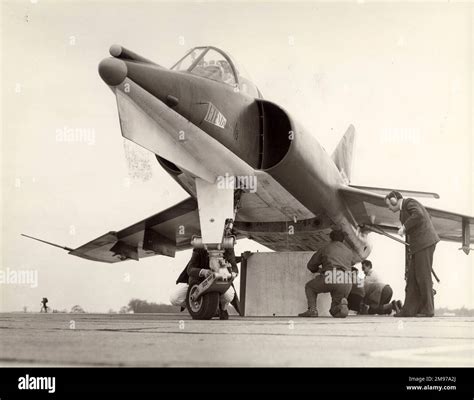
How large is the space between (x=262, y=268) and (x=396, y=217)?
10.8 ft

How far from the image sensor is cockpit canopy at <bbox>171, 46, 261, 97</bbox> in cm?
788

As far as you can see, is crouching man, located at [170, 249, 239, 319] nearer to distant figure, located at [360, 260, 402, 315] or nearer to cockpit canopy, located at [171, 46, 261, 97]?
cockpit canopy, located at [171, 46, 261, 97]

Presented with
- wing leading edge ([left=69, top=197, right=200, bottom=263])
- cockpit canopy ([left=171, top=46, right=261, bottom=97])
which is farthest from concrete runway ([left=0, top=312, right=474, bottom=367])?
wing leading edge ([left=69, top=197, right=200, bottom=263])

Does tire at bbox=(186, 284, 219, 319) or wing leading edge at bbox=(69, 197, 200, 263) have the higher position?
wing leading edge at bbox=(69, 197, 200, 263)

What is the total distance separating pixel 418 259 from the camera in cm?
902

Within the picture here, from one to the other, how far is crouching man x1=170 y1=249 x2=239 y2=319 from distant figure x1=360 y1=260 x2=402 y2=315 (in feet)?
16.0

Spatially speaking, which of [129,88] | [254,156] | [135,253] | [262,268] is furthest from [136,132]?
[135,253]

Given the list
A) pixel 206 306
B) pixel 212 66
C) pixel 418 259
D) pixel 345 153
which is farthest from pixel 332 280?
pixel 345 153

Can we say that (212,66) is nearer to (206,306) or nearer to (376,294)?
(206,306)

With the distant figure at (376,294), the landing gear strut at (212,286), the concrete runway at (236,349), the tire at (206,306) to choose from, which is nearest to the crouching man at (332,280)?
the landing gear strut at (212,286)

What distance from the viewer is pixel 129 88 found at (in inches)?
271

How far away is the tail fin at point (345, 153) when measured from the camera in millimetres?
14469
